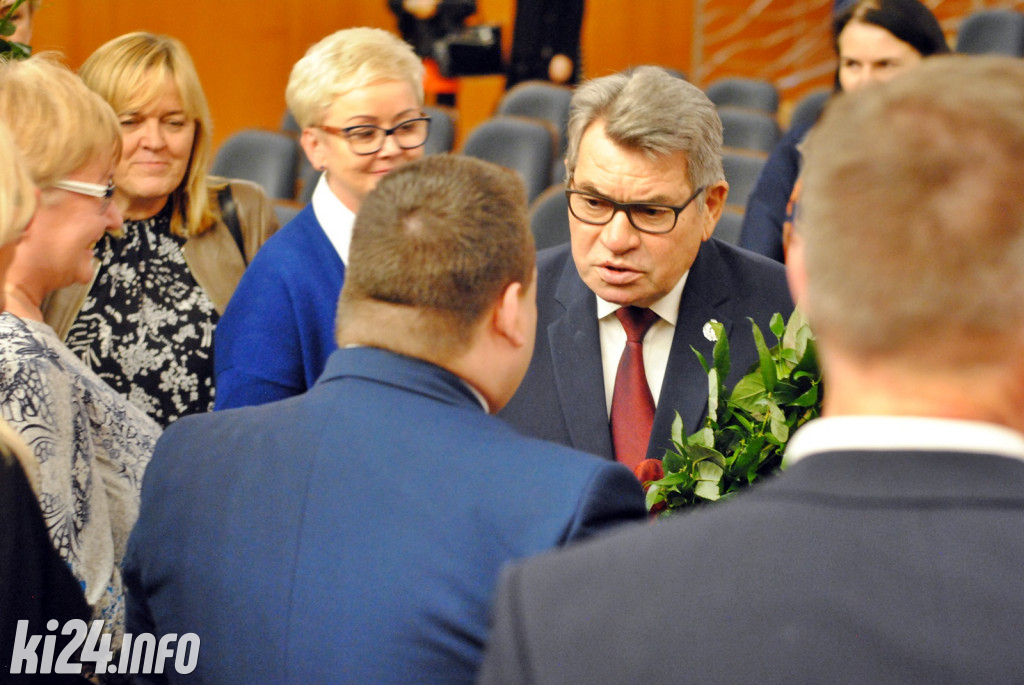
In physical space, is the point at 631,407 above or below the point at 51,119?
below

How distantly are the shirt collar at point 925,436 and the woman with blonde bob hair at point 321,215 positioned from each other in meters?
1.56

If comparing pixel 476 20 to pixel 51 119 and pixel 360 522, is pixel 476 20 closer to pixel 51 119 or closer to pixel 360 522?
pixel 51 119

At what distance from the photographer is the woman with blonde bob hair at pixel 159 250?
240 cm

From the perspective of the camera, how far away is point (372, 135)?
2.50 metres

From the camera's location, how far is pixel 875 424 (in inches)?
29.8

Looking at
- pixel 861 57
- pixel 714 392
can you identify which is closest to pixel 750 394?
pixel 714 392

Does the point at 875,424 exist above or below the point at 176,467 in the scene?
above

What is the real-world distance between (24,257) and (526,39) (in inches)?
247

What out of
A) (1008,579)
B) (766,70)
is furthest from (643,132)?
(766,70)

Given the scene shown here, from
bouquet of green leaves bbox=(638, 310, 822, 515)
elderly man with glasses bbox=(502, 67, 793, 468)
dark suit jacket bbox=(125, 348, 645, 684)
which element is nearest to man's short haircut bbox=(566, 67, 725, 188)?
elderly man with glasses bbox=(502, 67, 793, 468)

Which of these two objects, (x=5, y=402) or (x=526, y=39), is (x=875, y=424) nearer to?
(x=5, y=402)

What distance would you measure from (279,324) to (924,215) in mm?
1682

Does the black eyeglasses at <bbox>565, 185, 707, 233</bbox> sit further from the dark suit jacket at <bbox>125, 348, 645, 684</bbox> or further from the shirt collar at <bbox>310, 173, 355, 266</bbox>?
the dark suit jacket at <bbox>125, 348, 645, 684</bbox>

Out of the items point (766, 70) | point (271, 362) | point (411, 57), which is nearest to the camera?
point (271, 362)
